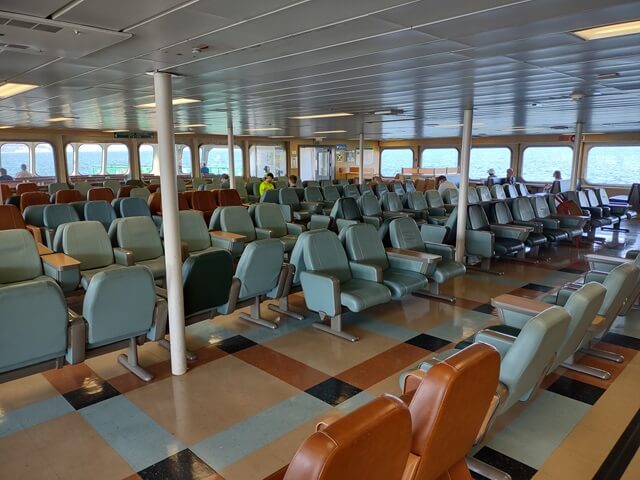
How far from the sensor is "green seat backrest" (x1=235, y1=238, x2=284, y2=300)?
4094 millimetres

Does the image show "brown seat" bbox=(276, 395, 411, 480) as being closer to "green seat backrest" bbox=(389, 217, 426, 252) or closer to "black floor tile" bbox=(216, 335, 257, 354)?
"black floor tile" bbox=(216, 335, 257, 354)

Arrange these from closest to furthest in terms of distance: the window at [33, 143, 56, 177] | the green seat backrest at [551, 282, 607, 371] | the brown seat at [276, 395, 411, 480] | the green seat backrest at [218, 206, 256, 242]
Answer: the brown seat at [276, 395, 411, 480] < the green seat backrest at [551, 282, 607, 371] < the green seat backrest at [218, 206, 256, 242] < the window at [33, 143, 56, 177]

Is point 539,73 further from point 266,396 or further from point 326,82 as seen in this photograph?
point 266,396

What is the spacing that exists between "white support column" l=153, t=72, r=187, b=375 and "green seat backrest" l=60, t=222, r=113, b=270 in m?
1.66

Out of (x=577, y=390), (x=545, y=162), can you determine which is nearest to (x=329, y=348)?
(x=577, y=390)

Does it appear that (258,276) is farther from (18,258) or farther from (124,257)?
(18,258)

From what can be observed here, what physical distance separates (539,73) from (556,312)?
298cm

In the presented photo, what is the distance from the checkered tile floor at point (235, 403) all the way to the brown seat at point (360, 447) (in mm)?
1395

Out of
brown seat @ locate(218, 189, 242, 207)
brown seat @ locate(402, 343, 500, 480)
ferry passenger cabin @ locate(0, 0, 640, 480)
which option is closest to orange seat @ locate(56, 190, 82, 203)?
ferry passenger cabin @ locate(0, 0, 640, 480)

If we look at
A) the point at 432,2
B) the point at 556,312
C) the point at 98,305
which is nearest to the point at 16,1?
the point at 98,305

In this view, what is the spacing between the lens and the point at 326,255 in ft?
15.1

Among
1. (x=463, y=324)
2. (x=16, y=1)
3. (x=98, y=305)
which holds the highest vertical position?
(x=16, y=1)

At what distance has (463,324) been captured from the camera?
471 centimetres

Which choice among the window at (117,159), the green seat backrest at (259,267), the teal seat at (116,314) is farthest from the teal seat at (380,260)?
the window at (117,159)
